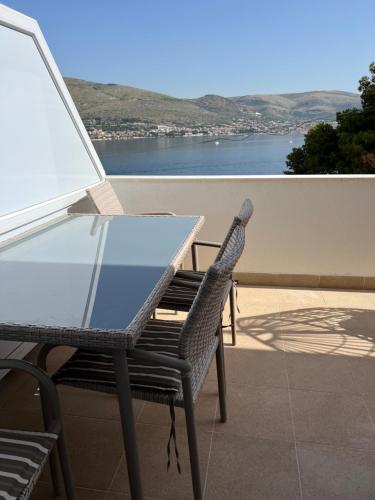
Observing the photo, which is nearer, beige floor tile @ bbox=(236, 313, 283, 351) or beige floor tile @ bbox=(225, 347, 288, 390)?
beige floor tile @ bbox=(225, 347, 288, 390)

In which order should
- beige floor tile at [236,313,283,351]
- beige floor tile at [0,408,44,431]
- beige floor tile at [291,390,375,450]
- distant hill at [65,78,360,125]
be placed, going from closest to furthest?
beige floor tile at [291,390,375,450], beige floor tile at [0,408,44,431], beige floor tile at [236,313,283,351], distant hill at [65,78,360,125]

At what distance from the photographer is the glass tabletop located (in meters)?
1.26

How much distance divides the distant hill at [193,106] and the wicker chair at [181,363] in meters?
2.56

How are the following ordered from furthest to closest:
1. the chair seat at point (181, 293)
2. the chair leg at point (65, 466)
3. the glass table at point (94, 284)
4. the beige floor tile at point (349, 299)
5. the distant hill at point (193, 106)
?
1. the distant hill at point (193, 106)
2. the beige floor tile at point (349, 299)
3. the chair seat at point (181, 293)
4. the chair leg at point (65, 466)
5. the glass table at point (94, 284)

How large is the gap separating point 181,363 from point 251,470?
69cm

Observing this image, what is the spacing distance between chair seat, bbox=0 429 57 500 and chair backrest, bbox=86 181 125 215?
1.67m

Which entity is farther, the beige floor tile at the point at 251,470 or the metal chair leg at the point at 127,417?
the beige floor tile at the point at 251,470

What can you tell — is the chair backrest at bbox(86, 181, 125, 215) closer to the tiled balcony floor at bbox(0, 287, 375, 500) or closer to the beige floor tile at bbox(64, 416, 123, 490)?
the tiled balcony floor at bbox(0, 287, 375, 500)

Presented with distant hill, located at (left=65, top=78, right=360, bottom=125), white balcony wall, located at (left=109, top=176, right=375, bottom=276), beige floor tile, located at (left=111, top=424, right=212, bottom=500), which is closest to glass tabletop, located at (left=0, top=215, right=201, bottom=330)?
beige floor tile, located at (left=111, top=424, right=212, bottom=500)

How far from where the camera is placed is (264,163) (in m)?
9.12

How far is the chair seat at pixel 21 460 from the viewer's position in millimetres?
1045

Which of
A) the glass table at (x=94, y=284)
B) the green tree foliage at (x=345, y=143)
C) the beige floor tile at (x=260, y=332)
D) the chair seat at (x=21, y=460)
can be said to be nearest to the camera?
the chair seat at (x=21, y=460)

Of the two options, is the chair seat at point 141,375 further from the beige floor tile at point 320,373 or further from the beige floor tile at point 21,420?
the beige floor tile at point 320,373

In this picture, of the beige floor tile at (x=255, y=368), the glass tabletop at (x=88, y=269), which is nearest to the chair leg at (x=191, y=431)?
the glass tabletop at (x=88, y=269)
